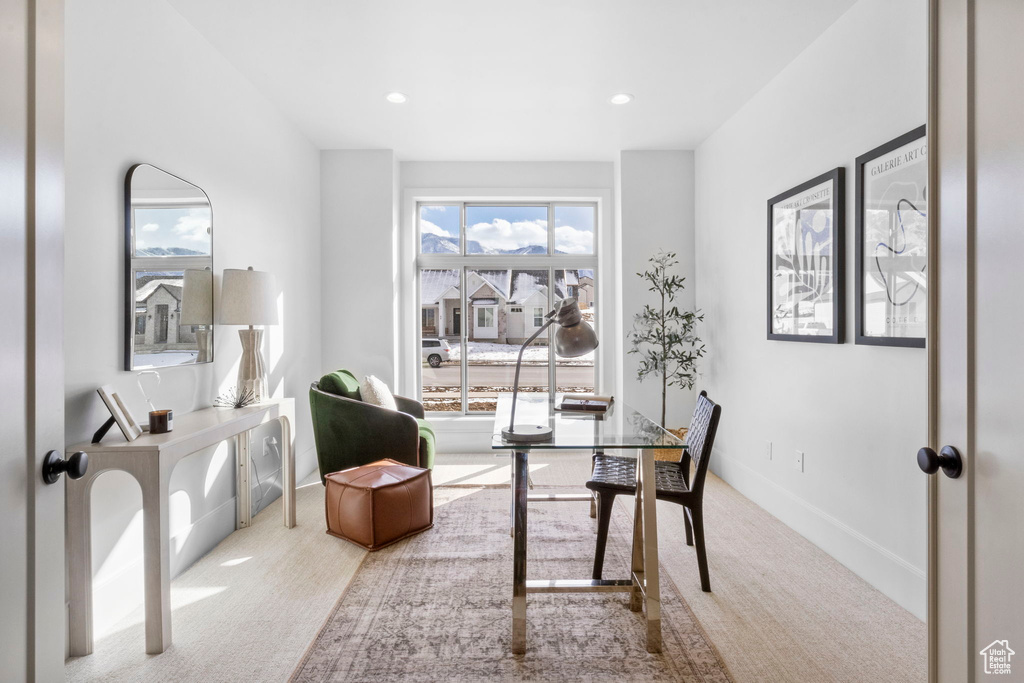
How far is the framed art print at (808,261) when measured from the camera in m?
2.70

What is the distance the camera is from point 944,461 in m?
1.04

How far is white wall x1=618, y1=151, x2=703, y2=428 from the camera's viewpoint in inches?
184

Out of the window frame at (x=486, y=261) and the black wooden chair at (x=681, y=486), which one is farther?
the window frame at (x=486, y=261)

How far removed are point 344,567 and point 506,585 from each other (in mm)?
821

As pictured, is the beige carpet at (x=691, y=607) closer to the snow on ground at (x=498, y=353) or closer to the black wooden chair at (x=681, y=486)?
the black wooden chair at (x=681, y=486)

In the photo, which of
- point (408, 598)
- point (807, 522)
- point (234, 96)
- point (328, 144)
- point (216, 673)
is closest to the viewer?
point (216, 673)

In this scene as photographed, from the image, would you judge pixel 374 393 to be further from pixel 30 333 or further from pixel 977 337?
pixel 977 337

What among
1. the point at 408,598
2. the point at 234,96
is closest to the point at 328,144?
the point at 234,96

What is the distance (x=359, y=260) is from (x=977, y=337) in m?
4.30

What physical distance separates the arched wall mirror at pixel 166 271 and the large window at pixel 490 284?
2.49m

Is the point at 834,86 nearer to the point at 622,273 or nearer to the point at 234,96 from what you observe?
the point at 622,273

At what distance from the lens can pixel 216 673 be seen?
180 cm

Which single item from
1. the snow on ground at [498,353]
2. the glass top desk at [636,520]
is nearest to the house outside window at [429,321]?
the snow on ground at [498,353]

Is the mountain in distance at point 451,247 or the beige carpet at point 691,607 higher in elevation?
the mountain in distance at point 451,247
